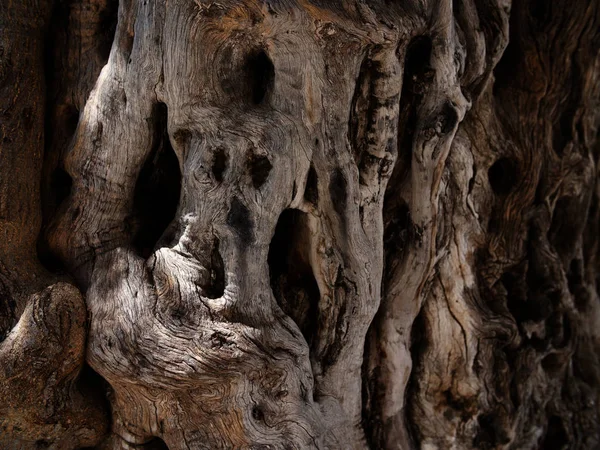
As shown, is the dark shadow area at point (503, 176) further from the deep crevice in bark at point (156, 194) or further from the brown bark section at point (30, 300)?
the brown bark section at point (30, 300)

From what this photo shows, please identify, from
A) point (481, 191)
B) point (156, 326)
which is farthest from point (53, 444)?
point (481, 191)

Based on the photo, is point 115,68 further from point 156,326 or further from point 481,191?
point 481,191

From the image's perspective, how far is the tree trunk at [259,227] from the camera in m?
2.02

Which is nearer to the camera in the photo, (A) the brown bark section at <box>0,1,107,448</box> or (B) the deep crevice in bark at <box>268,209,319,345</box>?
(A) the brown bark section at <box>0,1,107,448</box>

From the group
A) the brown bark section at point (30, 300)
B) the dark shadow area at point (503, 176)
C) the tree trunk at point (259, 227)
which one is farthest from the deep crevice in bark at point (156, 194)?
the dark shadow area at point (503, 176)

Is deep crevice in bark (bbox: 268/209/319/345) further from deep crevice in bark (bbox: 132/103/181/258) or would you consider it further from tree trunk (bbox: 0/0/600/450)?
deep crevice in bark (bbox: 132/103/181/258)

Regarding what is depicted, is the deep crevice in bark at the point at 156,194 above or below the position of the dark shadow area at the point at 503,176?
below

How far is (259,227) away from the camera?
2.06m

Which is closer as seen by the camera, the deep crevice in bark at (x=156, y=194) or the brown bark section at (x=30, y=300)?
the brown bark section at (x=30, y=300)

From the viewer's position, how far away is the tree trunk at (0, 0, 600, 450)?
2021 millimetres

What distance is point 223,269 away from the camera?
204 centimetres

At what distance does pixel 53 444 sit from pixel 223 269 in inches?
33.0

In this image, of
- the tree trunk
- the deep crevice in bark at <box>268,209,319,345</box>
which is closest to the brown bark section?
the tree trunk

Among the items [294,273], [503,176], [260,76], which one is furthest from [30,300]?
[503,176]
